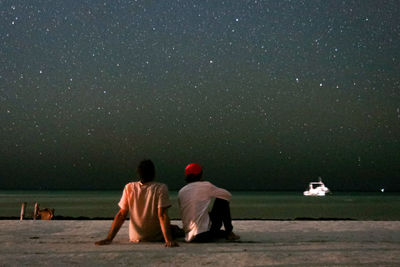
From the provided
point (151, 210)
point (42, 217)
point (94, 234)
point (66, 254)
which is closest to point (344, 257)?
point (151, 210)

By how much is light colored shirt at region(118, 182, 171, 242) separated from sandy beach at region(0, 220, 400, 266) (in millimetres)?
287

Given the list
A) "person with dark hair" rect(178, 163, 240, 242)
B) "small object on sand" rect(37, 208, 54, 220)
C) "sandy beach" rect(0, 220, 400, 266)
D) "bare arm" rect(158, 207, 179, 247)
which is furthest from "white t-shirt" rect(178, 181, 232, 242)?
"small object on sand" rect(37, 208, 54, 220)

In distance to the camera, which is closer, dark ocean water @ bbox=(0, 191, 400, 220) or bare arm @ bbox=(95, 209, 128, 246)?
bare arm @ bbox=(95, 209, 128, 246)

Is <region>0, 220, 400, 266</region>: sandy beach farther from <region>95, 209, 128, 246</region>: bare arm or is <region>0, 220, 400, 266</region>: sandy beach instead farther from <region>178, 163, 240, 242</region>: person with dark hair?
<region>178, 163, 240, 242</region>: person with dark hair

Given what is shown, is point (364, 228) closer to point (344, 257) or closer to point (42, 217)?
point (344, 257)

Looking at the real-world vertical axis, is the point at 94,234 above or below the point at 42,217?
above

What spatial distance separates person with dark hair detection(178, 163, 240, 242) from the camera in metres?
6.13

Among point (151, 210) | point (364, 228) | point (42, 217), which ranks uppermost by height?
point (151, 210)

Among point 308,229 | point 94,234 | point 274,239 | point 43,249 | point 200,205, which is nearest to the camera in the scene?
point 43,249

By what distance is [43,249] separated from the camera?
5.73m

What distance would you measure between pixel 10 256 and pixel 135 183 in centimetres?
174

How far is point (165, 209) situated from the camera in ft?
19.4

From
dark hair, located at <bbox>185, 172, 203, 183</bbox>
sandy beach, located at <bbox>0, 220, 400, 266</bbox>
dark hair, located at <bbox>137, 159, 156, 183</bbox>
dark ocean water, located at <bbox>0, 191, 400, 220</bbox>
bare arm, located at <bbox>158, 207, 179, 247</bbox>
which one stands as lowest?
dark ocean water, located at <bbox>0, 191, 400, 220</bbox>

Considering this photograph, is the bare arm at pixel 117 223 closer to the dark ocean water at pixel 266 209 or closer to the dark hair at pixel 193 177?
the dark hair at pixel 193 177
